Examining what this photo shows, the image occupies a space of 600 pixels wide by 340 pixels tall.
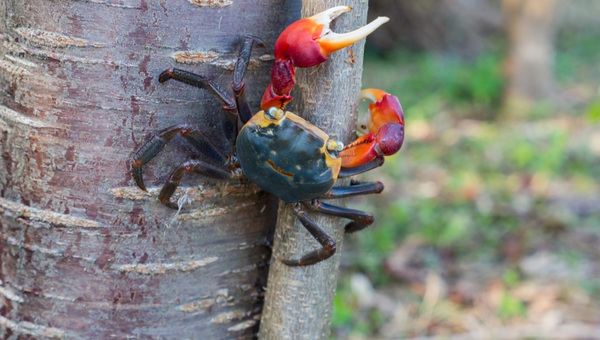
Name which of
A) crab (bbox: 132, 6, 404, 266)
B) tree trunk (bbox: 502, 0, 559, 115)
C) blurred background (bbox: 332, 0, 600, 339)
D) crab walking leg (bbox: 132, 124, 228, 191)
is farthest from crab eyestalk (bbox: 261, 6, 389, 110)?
tree trunk (bbox: 502, 0, 559, 115)

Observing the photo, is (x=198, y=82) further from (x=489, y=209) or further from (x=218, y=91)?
(x=489, y=209)

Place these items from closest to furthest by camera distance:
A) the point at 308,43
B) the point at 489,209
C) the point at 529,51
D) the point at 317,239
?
the point at 308,43 → the point at 317,239 → the point at 489,209 → the point at 529,51

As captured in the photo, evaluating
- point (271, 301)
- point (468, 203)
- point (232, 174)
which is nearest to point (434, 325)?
point (468, 203)

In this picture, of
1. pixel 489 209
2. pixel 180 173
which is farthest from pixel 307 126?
pixel 489 209

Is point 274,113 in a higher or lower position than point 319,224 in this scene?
higher

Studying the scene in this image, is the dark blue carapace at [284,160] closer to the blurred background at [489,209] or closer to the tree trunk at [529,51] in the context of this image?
the blurred background at [489,209]

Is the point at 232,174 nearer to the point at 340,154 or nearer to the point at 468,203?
the point at 340,154

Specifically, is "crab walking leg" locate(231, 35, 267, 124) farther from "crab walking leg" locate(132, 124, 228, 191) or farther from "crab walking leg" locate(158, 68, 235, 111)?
"crab walking leg" locate(132, 124, 228, 191)
